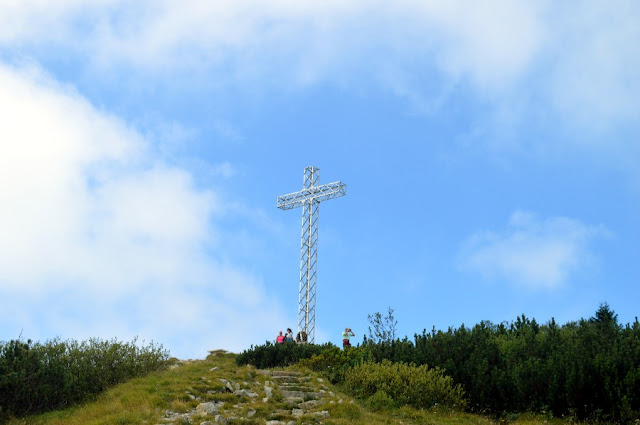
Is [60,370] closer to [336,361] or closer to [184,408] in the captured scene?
[184,408]

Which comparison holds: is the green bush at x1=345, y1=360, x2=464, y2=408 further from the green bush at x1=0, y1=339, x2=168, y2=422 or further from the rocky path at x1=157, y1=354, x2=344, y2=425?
the green bush at x1=0, y1=339, x2=168, y2=422

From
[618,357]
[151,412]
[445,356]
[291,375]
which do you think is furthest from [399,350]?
[151,412]

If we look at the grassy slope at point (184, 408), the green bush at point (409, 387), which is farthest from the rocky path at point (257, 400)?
the green bush at point (409, 387)

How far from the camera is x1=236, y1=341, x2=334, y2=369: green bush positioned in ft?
78.6

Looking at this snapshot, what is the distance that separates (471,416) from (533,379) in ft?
6.37

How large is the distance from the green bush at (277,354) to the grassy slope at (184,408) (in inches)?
209

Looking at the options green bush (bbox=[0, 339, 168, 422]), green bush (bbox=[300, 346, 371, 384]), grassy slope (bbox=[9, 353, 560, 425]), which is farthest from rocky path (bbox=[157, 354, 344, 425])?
green bush (bbox=[0, 339, 168, 422])

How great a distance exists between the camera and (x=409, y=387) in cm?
1659

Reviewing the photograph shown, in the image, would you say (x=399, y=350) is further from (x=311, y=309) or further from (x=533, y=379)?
(x=311, y=309)

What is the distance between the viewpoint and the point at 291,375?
784 inches

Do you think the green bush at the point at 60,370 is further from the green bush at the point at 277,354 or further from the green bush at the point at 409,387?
the green bush at the point at 409,387

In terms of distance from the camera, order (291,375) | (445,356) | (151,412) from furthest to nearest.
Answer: (291,375), (445,356), (151,412)

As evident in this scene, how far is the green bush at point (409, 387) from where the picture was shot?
645 inches

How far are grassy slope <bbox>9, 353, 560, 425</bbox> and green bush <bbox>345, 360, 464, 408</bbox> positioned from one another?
2.00ft
